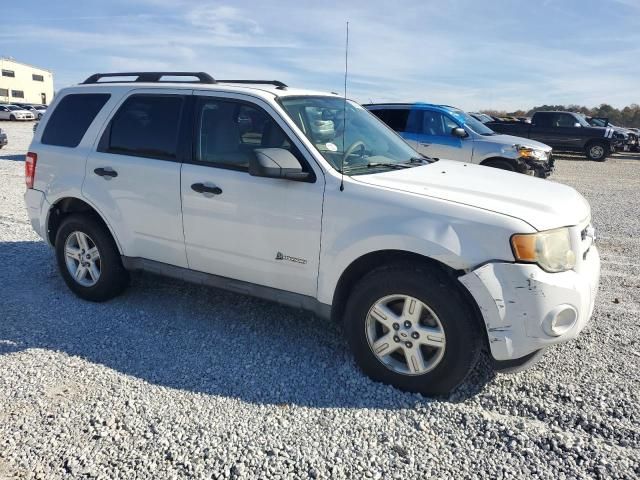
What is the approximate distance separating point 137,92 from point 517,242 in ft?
10.8

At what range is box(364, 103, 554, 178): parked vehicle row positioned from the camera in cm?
1048

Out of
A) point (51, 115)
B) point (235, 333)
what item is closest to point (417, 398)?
point (235, 333)

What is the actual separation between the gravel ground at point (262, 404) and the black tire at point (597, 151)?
1905 cm

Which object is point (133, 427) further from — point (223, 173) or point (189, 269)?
point (223, 173)

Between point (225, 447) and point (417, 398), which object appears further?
point (417, 398)

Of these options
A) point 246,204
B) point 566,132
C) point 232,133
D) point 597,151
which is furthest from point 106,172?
point 597,151

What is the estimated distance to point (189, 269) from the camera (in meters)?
4.14

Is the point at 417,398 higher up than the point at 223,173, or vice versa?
the point at 223,173

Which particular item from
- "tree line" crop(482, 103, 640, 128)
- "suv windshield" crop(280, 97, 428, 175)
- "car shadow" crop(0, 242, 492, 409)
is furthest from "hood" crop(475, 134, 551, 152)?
"tree line" crop(482, 103, 640, 128)

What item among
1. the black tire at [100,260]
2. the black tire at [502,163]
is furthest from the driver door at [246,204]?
the black tire at [502,163]

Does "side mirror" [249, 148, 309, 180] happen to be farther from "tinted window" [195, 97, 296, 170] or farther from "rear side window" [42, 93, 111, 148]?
"rear side window" [42, 93, 111, 148]

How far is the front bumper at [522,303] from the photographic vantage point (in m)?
2.86

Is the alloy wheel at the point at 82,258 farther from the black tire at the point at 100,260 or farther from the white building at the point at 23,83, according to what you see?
the white building at the point at 23,83

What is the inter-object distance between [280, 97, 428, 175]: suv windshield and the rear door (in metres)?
1.00
